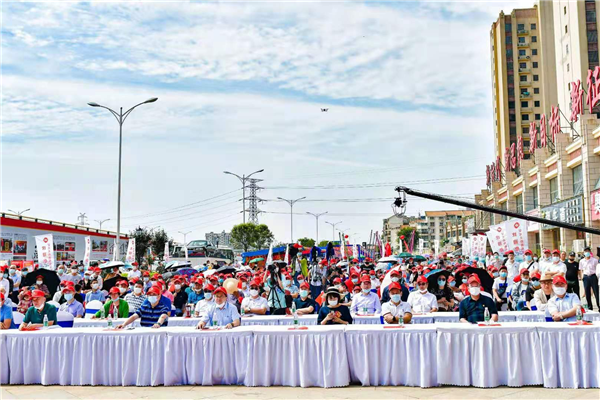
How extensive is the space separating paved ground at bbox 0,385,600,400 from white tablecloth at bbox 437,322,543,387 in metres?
0.15

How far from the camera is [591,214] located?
109ft

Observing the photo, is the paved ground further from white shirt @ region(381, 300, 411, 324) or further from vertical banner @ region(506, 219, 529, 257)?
vertical banner @ region(506, 219, 529, 257)

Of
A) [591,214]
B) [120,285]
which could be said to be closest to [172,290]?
[120,285]

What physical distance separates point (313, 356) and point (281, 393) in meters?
0.73

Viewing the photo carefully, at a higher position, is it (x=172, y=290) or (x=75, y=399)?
(x=172, y=290)

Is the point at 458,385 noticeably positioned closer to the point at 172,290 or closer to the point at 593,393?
the point at 593,393

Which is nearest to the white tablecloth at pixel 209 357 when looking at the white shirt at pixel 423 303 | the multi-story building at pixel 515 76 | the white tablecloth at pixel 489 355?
the white tablecloth at pixel 489 355

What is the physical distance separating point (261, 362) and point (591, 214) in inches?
1159

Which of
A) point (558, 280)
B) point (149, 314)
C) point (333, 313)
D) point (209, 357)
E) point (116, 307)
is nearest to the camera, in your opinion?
point (209, 357)

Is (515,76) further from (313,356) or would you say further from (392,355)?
(313,356)

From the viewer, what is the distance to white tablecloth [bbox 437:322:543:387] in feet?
28.2

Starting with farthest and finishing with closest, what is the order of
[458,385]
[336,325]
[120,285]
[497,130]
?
[497,130] → [120,285] → [336,325] → [458,385]

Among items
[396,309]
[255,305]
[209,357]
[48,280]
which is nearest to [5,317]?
[209,357]

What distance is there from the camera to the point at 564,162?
3791cm
